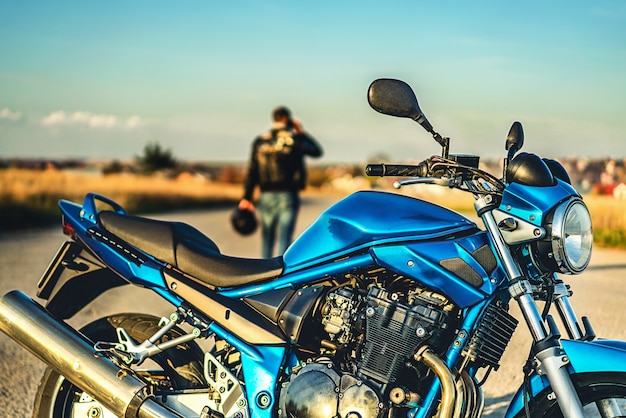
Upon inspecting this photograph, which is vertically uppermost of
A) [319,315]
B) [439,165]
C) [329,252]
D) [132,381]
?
[439,165]

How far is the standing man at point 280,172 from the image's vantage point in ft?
29.7

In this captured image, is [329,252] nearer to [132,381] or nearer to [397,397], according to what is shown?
[397,397]

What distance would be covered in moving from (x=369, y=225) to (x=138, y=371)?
1329mm

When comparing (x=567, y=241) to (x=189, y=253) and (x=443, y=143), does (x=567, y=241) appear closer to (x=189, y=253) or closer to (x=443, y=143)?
(x=443, y=143)

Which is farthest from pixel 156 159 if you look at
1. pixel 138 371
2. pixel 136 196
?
pixel 138 371

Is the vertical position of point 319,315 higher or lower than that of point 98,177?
higher

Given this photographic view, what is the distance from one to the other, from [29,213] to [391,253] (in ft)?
50.8

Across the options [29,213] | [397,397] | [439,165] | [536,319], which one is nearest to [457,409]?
[397,397]

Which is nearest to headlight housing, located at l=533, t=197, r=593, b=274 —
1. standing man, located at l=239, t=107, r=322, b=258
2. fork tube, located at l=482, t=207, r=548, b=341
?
fork tube, located at l=482, t=207, r=548, b=341

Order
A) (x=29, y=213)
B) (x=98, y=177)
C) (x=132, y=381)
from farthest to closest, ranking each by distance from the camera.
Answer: (x=98, y=177), (x=29, y=213), (x=132, y=381)

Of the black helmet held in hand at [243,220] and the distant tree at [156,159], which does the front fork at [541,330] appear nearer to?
the black helmet held in hand at [243,220]

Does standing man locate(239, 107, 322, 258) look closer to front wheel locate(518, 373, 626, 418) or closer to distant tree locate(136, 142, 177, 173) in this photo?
front wheel locate(518, 373, 626, 418)

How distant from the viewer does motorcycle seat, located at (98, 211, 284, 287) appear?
3740mm

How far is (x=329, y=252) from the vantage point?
3580 millimetres
